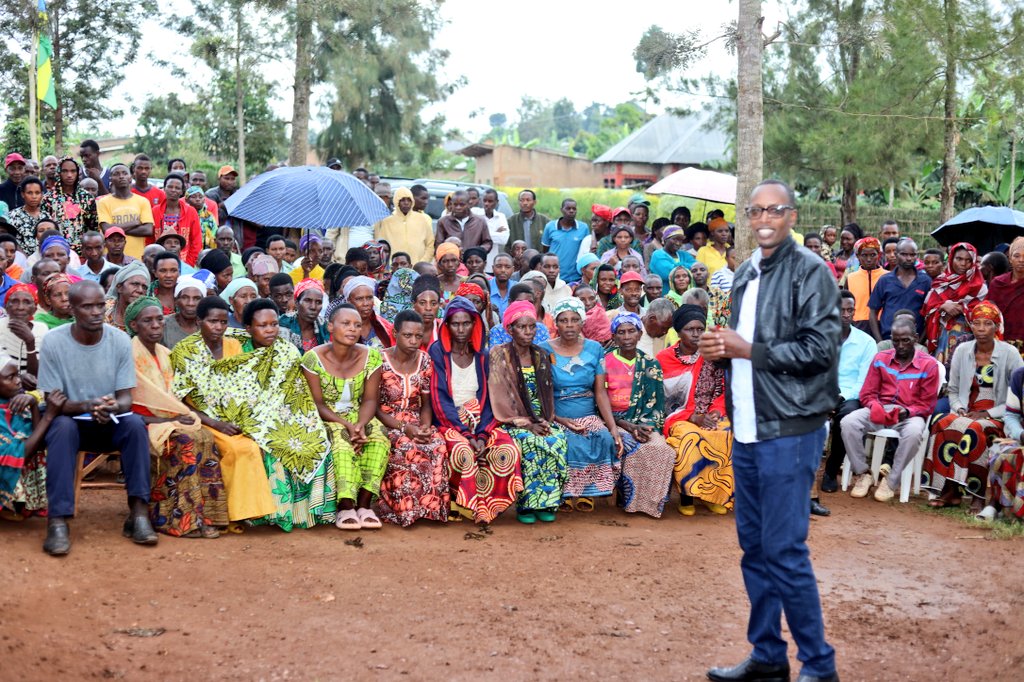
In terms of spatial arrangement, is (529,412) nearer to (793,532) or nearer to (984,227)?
(793,532)

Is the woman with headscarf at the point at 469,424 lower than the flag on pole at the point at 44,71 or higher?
lower

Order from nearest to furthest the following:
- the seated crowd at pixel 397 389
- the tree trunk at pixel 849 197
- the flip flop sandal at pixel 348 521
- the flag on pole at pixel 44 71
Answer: the seated crowd at pixel 397 389
the flip flop sandal at pixel 348 521
the flag on pole at pixel 44 71
the tree trunk at pixel 849 197

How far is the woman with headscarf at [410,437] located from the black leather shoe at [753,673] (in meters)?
2.98

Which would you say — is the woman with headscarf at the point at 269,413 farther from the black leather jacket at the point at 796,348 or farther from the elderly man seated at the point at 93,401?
the black leather jacket at the point at 796,348

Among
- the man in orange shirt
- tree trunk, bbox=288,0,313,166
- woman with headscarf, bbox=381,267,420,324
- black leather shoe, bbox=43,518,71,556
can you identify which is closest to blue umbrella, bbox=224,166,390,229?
woman with headscarf, bbox=381,267,420,324

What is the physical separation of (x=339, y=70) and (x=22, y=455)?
1800 centimetres

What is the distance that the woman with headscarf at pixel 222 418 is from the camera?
682 cm

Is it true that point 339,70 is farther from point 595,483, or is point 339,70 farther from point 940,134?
point 595,483

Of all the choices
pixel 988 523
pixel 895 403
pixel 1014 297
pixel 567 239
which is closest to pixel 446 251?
pixel 567 239

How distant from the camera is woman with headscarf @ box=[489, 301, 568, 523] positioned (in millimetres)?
7527

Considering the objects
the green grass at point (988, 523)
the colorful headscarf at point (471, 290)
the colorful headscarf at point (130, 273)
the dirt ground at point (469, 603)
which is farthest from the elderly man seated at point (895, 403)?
the colorful headscarf at point (130, 273)

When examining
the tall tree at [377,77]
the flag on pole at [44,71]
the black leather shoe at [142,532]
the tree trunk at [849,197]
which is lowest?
the black leather shoe at [142,532]

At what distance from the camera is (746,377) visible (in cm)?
450

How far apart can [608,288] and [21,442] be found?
550 centimetres
